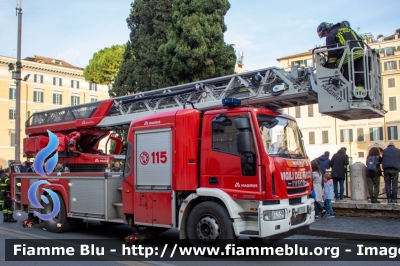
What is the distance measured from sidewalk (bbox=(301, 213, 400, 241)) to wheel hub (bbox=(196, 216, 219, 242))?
344 centimetres

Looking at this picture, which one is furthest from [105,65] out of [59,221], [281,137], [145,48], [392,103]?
[392,103]

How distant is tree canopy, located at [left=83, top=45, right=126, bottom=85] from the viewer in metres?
33.8

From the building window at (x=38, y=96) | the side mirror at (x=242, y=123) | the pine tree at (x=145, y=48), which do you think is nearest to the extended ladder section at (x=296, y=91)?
the side mirror at (x=242, y=123)

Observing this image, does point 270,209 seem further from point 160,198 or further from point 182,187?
point 160,198

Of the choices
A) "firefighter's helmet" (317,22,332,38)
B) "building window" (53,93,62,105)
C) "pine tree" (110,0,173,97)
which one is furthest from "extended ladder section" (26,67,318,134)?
"building window" (53,93,62,105)

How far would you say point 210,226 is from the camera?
23.5 feet

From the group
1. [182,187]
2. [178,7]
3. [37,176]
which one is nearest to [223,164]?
[182,187]

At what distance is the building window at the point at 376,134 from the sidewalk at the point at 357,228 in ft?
142

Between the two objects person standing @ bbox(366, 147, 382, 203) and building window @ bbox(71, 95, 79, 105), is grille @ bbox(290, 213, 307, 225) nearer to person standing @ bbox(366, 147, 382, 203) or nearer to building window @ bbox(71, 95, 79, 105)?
person standing @ bbox(366, 147, 382, 203)

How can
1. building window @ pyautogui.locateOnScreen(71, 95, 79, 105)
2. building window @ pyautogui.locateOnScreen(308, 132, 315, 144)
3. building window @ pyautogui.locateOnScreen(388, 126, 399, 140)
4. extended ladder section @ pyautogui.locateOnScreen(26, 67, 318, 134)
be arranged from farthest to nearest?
building window @ pyautogui.locateOnScreen(71, 95, 79, 105) → building window @ pyautogui.locateOnScreen(308, 132, 315, 144) → building window @ pyautogui.locateOnScreen(388, 126, 399, 140) → extended ladder section @ pyautogui.locateOnScreen(26, 67, 318, 134)

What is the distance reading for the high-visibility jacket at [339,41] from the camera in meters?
7.83

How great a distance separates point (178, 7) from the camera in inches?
720

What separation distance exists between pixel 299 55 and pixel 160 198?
52.3 metres

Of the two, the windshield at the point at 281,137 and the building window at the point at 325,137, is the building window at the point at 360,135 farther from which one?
the windshield at the point at 281,137
